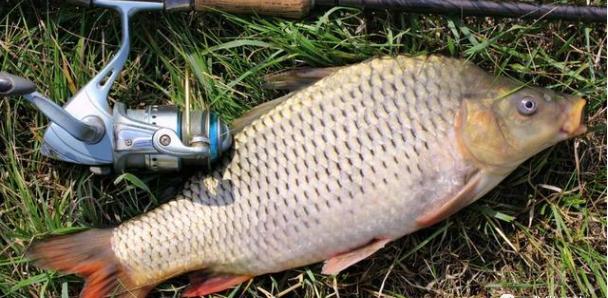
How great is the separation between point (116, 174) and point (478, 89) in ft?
4.10

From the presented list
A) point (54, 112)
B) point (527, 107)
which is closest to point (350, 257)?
point (527, 107)

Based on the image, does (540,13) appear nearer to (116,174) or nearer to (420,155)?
(420,155)

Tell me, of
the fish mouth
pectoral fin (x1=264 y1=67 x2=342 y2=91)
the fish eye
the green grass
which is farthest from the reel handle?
the fish mouth

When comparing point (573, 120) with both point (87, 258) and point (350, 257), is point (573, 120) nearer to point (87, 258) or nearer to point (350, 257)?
point (350, 257)

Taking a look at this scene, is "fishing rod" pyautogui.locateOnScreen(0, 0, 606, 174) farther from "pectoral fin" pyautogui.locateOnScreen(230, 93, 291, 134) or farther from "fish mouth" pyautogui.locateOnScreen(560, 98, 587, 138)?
"fish mouth" pyautogui.locateOnScreen(560, 98, 587, 138)

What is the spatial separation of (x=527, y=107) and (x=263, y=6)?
0.91 meters

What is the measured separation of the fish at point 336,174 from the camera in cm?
244

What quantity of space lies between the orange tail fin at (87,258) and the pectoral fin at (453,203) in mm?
1017

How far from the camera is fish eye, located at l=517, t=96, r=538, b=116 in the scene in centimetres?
242

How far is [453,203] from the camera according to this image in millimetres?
2455

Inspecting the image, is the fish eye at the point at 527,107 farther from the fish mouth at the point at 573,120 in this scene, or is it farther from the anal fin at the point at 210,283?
the anal fin at the point at 210,283

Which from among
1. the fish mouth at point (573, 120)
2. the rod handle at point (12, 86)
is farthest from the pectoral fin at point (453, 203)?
the rod handle at point (12, 86)

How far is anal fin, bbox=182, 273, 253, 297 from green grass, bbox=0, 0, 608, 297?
8cm

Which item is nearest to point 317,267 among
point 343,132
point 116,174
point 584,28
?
point 343,132
